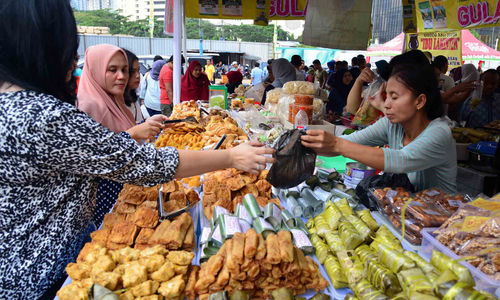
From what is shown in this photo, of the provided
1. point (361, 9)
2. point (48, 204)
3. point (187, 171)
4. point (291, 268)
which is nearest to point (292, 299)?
point (291, 268)

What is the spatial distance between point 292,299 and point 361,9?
Answer: 399 centimetres

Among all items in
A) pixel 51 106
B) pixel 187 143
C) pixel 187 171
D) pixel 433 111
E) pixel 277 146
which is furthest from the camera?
pixel 187 143

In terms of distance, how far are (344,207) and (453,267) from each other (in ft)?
2.49

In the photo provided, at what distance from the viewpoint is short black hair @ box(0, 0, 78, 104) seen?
1266mm

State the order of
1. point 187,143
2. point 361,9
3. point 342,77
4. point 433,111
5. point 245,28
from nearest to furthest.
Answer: point 433,111 < point 187,143 < point 361,9 < point 342,77 < point 245,28

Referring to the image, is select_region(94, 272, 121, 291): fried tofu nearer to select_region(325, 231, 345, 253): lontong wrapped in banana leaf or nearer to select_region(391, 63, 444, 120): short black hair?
select_region(325, 231, 345, 253): lontong wrapped in banana leaf

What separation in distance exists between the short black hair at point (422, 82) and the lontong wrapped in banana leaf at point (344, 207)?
0.83m

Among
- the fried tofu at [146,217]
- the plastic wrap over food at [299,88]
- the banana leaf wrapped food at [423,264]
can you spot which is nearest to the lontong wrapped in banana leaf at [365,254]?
the banana leaf wrapped food at [423,264]

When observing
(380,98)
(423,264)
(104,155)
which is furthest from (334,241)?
(380,98)

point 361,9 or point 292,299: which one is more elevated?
point 361,9

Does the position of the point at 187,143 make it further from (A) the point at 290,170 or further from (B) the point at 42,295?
(B) the point at 42,295

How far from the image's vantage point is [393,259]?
4.59 ft

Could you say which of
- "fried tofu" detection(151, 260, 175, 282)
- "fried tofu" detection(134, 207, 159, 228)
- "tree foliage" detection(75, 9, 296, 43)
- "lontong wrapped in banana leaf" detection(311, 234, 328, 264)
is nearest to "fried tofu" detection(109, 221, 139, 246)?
"fried tofu" detection(134, 207, 159, 228)

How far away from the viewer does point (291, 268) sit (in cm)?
135
